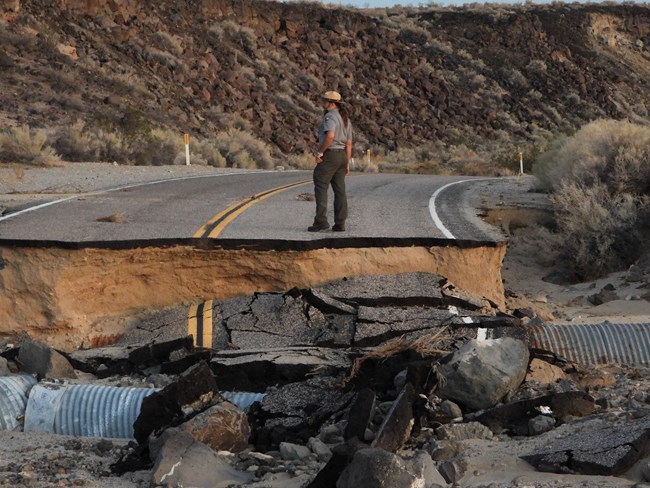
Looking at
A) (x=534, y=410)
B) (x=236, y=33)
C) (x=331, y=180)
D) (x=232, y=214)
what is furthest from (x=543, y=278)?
(x=236, y=33)

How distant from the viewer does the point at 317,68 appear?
47125 mm

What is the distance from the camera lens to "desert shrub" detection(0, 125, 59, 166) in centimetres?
2155

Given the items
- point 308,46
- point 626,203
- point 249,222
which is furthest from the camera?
point 308,46

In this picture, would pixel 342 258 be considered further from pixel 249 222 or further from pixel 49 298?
pixel 49 298

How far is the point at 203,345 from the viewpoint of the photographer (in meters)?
8.93

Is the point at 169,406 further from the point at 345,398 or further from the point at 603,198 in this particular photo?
the point at 603,198

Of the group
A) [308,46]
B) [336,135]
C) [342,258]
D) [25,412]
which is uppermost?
[308,46]

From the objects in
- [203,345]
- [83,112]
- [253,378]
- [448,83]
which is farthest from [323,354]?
[448,83]

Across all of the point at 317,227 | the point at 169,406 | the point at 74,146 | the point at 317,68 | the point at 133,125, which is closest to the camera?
the point at 169,406

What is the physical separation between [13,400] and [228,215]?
5.79 m

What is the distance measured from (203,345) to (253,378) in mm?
1283

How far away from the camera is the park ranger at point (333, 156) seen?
36.3ft

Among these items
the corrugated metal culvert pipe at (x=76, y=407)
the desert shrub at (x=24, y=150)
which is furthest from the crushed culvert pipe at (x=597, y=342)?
the desert shrub at (x=24, y=150)

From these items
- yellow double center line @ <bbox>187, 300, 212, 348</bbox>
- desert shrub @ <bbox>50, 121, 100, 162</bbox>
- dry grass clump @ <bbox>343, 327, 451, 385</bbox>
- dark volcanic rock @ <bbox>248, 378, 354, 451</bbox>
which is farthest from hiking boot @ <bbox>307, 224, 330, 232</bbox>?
desert shrub @ <bbox>50, 121, 100, 162</bbox>
